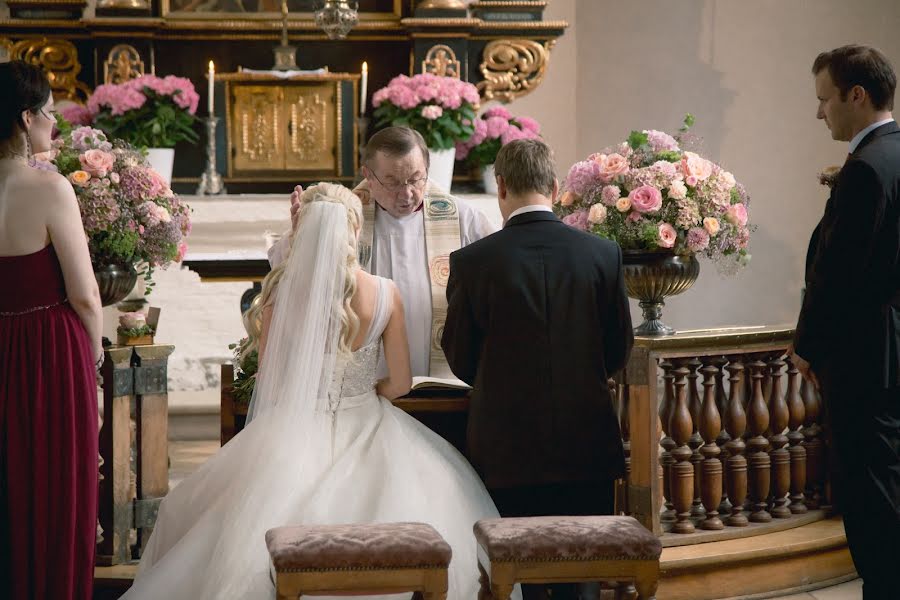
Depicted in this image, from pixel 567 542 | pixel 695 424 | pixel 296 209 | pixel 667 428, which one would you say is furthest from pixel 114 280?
pixel 567 542

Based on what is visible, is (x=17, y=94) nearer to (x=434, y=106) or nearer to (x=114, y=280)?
(x=114, y=280)

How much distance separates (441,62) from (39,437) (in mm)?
4619

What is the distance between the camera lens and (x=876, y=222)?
3400 millimetres

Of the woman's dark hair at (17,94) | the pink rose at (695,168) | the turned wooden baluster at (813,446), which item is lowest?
the turned wooden baluster at (813,446)

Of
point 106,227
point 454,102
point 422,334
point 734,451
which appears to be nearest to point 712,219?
point 734,451

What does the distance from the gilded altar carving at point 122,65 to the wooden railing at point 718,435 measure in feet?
14.4

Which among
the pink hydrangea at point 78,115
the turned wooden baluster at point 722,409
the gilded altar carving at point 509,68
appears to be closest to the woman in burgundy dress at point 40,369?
the turned wooden baluster at point 722,409

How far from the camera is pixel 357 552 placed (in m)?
2.84

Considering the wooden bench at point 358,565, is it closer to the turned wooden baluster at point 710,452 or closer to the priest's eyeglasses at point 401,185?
the priest's eyeglasses at point 401,185

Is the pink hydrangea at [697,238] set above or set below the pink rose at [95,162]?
below

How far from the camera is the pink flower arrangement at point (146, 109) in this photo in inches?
277

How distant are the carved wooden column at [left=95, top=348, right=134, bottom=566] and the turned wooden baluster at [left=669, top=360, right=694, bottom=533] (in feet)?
6.49

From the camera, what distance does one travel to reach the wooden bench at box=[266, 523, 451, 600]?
2826 mm

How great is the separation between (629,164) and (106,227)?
1.94m
